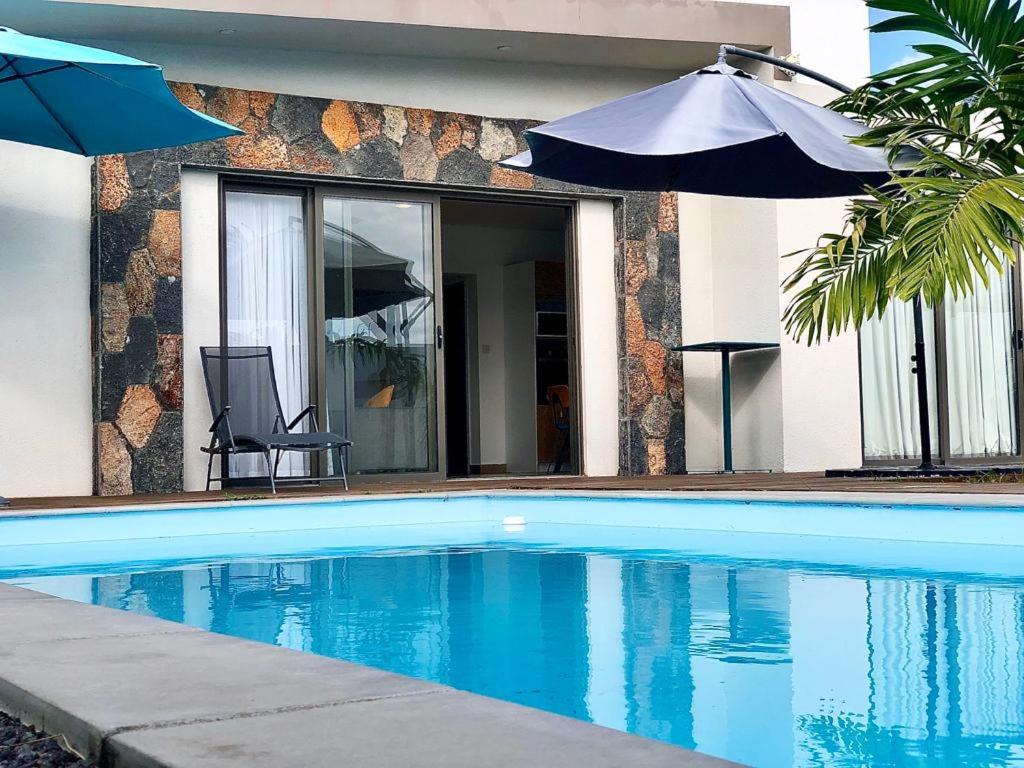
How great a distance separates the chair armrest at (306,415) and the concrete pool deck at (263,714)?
5415 millimetres

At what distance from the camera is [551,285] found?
12695 mm

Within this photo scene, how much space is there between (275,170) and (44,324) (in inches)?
67.4

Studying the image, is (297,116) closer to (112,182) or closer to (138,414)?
(112,182)

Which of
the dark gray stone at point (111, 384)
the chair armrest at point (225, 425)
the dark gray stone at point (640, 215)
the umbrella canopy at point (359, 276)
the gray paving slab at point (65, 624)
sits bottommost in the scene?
the gray paving slab at point (65, 624)

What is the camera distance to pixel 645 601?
12.6 feet

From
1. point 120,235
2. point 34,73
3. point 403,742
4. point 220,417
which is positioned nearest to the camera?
point 403,742

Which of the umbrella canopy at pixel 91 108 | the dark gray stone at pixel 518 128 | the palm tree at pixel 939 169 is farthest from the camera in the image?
the dark gray stone at pixel 518 128

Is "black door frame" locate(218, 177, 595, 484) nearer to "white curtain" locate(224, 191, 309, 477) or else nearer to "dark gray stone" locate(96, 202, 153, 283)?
"white curtain" locate(224, 191, 309, 477)

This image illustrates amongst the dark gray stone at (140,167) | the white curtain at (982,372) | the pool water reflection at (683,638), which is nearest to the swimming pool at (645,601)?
the pool water reflection at (683,638)

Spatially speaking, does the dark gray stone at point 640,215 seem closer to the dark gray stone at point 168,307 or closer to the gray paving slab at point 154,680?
the dark gray stone at point 168,307

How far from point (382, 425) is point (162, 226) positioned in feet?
6.44

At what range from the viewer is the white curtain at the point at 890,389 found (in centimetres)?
902

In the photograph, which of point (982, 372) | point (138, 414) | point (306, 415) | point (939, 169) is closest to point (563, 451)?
point (982, 372)

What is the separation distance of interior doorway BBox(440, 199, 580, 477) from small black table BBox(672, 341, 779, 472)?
12.5 feet
